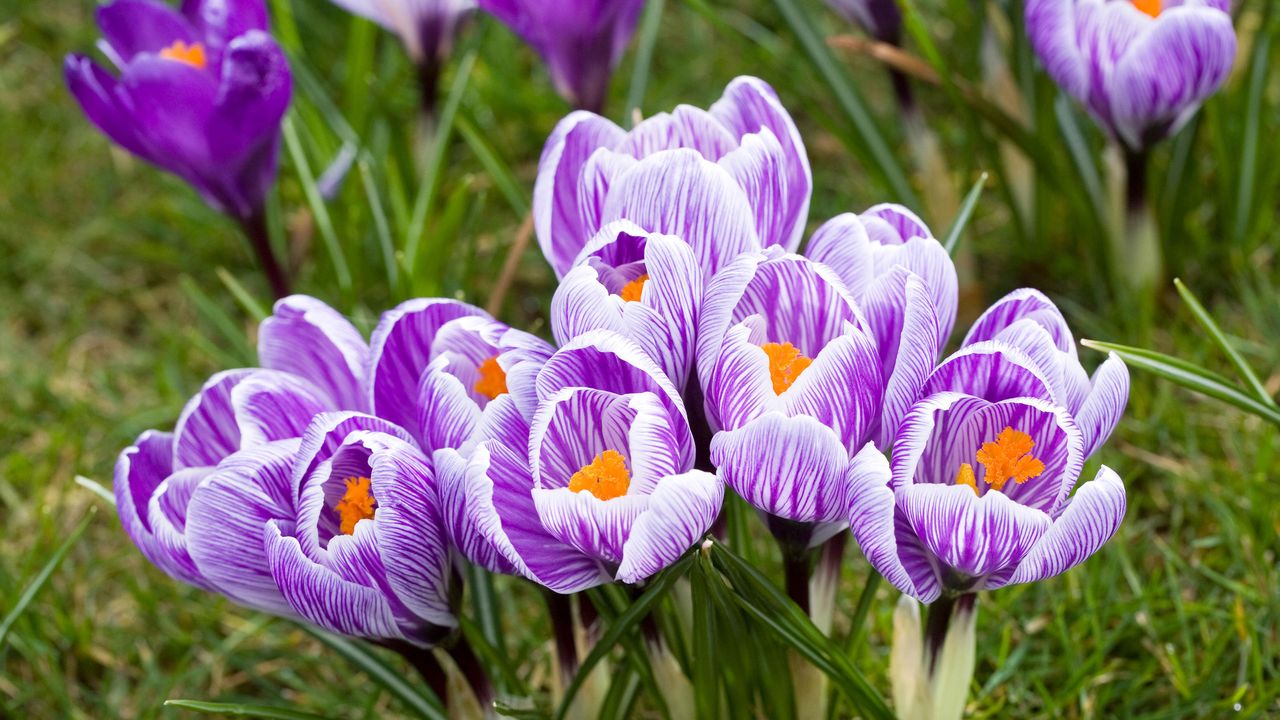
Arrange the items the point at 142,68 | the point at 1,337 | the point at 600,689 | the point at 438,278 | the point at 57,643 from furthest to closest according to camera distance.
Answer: the point at 1,337 < the point at 438,278 < the point at 57,643 < the point at 142,68 < the point at 600,689

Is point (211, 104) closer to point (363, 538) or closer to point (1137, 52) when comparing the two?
point (363, 538)

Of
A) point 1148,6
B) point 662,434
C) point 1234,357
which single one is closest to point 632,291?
point 662,434

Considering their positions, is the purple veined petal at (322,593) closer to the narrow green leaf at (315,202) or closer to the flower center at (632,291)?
the flower center at (632,291)

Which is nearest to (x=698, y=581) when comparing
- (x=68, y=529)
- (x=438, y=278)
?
(x=438, y=278)

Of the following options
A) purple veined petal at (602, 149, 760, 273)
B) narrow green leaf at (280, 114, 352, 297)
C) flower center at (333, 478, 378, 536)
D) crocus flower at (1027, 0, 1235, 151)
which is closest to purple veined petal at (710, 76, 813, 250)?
purple veined petal at (602, 149, 760, 273)

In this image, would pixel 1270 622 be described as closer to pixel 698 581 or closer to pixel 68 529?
pixel 698 581

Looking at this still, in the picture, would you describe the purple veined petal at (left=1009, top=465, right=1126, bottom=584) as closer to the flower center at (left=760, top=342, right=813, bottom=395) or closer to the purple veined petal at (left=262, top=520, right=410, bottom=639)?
the flower center at (left=760, top=342, right=813, bottom=395)
